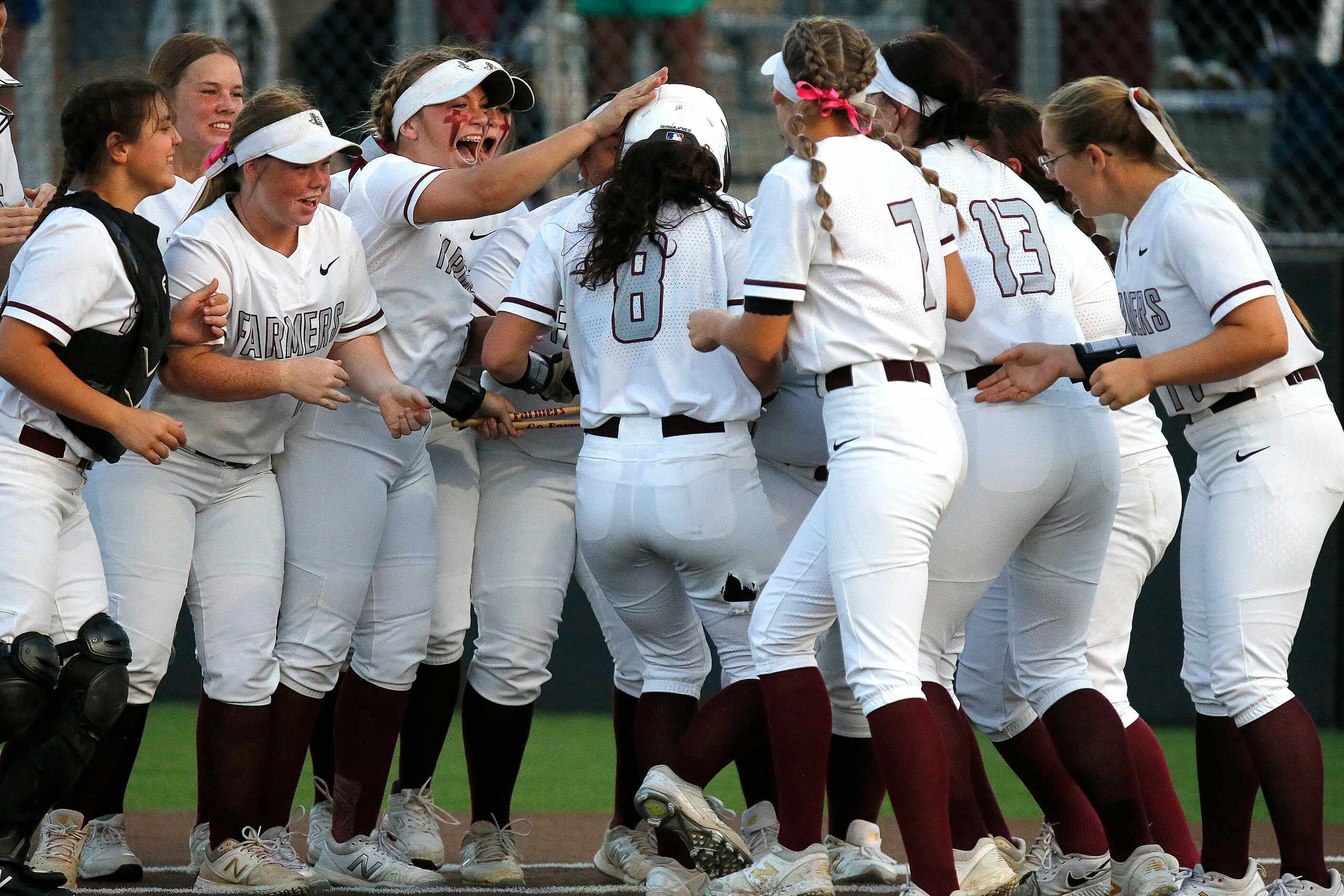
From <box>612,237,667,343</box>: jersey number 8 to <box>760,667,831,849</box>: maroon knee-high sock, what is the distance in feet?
2.60

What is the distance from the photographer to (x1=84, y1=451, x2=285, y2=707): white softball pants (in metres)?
3.58

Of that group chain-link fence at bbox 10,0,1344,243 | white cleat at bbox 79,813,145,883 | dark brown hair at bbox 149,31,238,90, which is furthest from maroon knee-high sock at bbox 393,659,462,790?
chain-link fence at bbox 10,0,1344,243

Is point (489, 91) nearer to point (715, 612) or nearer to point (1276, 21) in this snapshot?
point (715, 612)

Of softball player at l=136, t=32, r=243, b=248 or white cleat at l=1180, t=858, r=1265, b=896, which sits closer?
white cleat at l=1180, t=858, r=1265, b=896

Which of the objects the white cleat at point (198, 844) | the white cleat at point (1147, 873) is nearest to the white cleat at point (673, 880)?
the white cleat at point (1147, 873)

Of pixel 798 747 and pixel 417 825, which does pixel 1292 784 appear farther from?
pixel 417 825

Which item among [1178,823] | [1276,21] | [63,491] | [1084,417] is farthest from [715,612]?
[1276,21]

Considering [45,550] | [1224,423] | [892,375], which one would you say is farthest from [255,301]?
[1224,423]

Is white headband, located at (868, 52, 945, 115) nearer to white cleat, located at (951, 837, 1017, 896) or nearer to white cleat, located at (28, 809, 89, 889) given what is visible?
white cleat, located at (951, 837, 1017, 896)

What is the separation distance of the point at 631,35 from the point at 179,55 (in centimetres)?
282

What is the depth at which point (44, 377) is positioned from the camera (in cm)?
317

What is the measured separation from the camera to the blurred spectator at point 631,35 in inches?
267

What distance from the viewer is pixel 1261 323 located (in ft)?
10.5

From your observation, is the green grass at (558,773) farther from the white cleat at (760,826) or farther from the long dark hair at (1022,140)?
the long dark hair at (1022,140)
